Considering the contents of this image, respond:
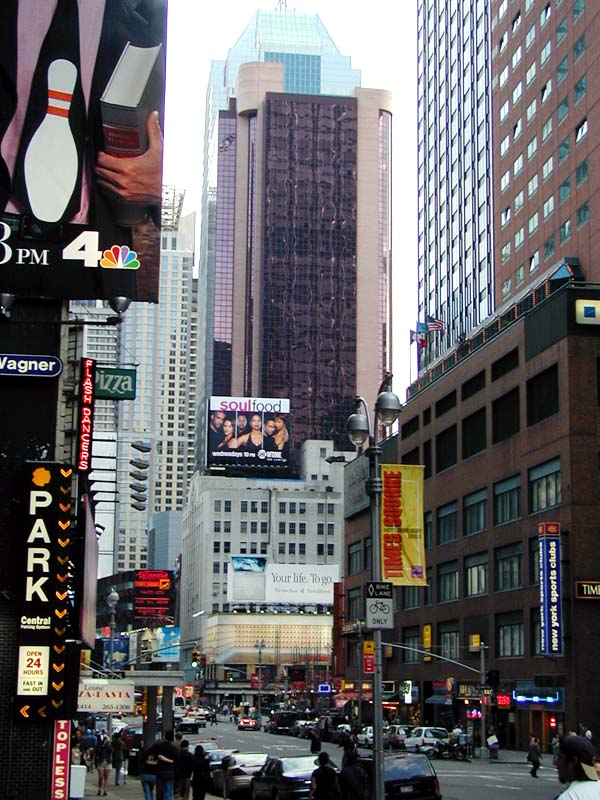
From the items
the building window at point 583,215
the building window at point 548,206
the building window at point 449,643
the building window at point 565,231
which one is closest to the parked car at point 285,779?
the building window at point 449,643

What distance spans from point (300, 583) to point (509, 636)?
11952 cm

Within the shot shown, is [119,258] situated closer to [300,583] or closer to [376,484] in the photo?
[376,484]

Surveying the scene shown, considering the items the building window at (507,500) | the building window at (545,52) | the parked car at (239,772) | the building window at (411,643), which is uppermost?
the building window at (545,52)

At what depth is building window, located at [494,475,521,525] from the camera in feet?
250

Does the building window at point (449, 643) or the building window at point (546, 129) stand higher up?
the building window at point (546, 129)

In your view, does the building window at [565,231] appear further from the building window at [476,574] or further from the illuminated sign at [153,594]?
the illuminated sign at [153,594]

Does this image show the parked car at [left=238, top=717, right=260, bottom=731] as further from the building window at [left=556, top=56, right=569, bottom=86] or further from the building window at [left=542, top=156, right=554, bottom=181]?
the building window at [left=556, top=56, right=569, bottom=86]

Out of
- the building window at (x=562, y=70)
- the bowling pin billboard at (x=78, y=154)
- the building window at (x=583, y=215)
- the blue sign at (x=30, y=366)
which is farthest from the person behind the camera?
the building window at (x=562, y=70)

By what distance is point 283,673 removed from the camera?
7731 inches

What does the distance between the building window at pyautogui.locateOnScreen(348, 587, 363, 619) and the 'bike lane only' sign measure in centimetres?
8554

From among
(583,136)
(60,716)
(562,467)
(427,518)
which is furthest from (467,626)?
(60,716)

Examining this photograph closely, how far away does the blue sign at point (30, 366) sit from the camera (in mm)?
30531

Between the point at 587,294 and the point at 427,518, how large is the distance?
31536 millimetres

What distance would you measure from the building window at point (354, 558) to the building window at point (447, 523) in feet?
71.6
